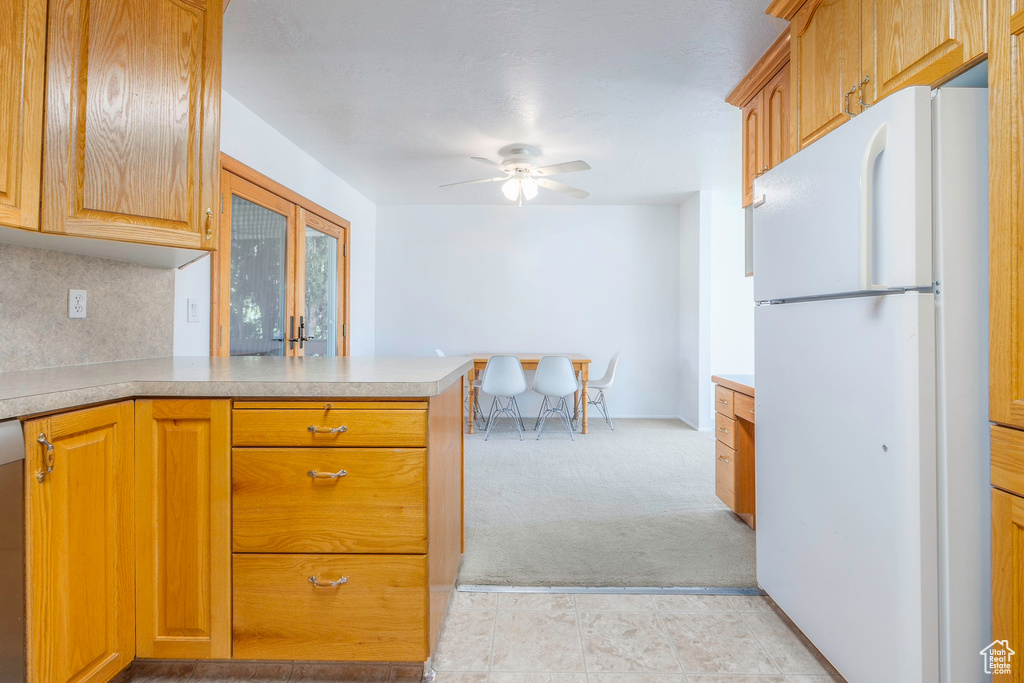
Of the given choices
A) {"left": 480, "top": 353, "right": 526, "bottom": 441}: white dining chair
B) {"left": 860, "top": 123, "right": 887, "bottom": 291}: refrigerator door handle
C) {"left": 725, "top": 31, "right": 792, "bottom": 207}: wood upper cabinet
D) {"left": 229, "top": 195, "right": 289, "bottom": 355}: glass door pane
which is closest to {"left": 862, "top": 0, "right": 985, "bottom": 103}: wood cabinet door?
{"left": 860, "top": 123, "right": 887, "bottom": 291}: refrigerator door handle

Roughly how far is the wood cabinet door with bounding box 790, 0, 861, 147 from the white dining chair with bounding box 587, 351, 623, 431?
332 centimetres

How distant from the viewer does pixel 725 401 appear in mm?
2816

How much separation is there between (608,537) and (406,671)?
4.10 feet

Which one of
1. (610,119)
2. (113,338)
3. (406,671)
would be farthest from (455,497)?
(610,119)

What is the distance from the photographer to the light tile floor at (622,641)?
1526 millimetres

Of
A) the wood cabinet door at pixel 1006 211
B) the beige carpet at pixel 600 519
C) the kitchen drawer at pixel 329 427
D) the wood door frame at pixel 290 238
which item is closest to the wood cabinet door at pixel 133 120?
the wood door frame at pixel 290 238

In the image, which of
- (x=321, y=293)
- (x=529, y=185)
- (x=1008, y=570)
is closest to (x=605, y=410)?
(x=529, y=185)

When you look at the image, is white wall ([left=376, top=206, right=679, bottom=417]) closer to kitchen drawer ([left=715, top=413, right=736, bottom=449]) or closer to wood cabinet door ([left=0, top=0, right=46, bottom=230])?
kitchen drawer ([left=715, top=413, right=736, bottom=449])

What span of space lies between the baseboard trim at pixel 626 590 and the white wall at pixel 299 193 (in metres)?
1.83

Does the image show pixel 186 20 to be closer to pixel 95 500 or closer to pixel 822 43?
pixel 95 500

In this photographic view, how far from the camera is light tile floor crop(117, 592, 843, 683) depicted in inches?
59.1

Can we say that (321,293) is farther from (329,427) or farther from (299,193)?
(329,427)

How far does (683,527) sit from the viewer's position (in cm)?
261

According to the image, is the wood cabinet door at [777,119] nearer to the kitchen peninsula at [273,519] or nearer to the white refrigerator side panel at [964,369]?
the white refrigerator side panel at [964,369]
